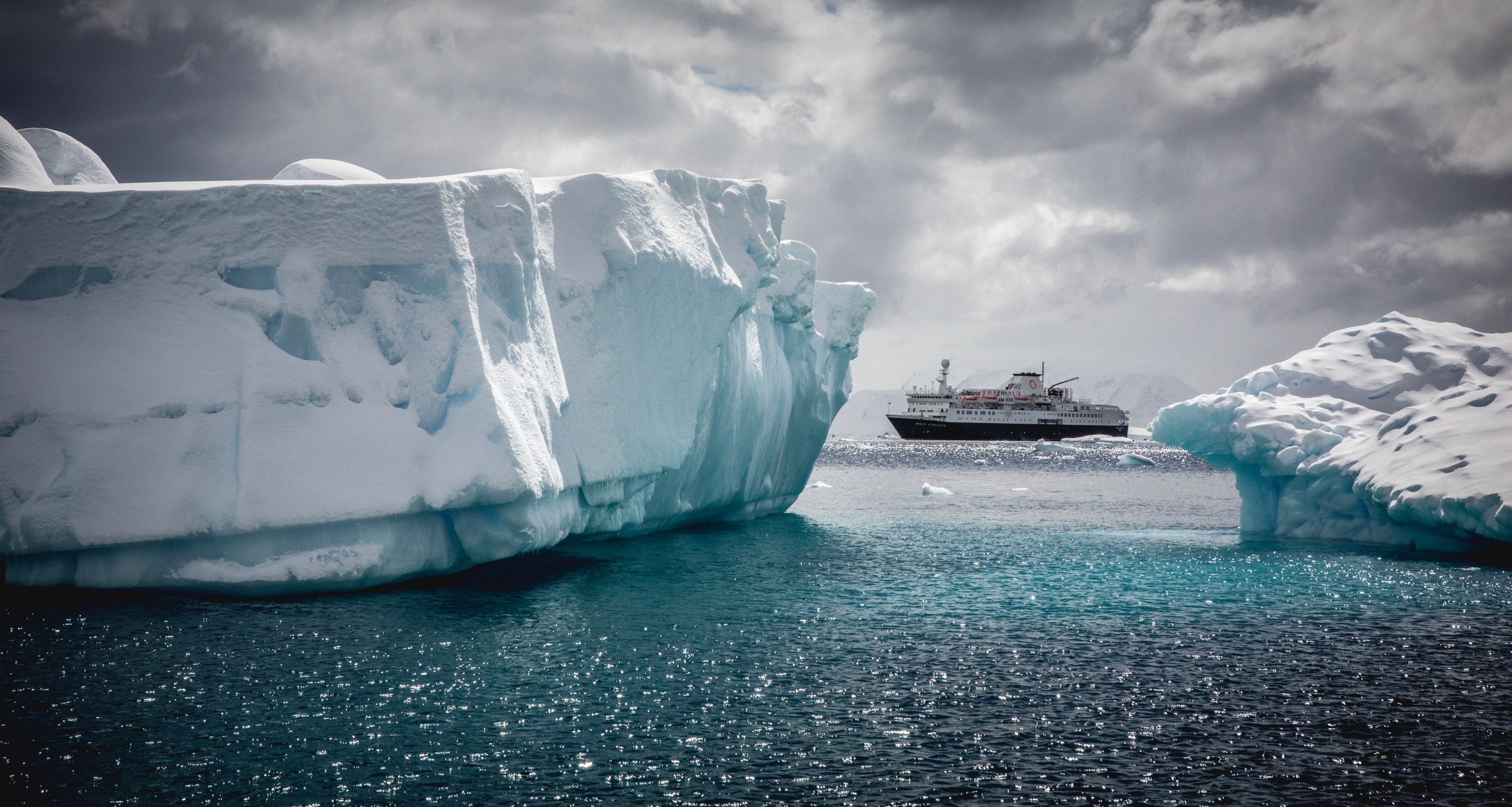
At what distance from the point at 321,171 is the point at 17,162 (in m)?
3.69

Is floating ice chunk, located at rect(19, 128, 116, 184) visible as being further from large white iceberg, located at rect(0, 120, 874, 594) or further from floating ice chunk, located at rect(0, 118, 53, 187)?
large white iceberg, located at rect(0, 120, 874, 594)

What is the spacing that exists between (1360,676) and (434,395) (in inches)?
413

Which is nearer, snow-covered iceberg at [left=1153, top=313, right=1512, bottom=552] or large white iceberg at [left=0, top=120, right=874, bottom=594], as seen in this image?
large white iceberg at [left=0, top=120, right=874, bottom=594]

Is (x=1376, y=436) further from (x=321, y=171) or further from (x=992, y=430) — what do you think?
(x=992, y=430)


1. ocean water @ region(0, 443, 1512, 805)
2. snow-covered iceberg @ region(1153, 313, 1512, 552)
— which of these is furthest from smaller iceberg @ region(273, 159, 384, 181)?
snow-covered iceberg @ region(1153, 313, 1512, 552)

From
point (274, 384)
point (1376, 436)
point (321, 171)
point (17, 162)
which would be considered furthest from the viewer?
point (1376, 436)

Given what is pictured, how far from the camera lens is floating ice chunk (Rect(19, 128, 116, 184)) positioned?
1502cm

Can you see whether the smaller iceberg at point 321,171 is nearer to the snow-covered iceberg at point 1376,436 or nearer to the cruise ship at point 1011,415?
the snow-covered iceberg at point 1376,436

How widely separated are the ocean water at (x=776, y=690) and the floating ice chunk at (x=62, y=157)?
748cm

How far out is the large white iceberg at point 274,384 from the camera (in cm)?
1104

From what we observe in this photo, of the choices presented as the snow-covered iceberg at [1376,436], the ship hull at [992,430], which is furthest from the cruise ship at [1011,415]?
the snow-covered iceberg at [1376,436]

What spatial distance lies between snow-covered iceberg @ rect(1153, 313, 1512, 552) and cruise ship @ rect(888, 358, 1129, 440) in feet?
217

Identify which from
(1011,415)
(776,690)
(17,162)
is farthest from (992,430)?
(776,690)

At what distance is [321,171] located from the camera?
48.7ft
